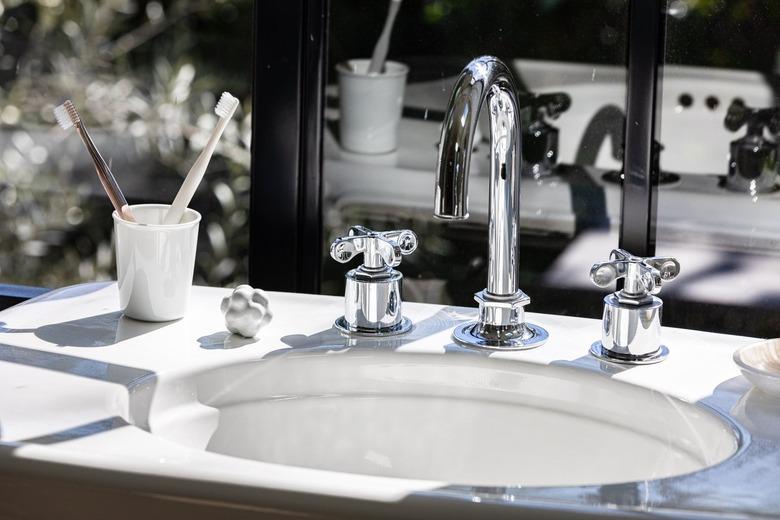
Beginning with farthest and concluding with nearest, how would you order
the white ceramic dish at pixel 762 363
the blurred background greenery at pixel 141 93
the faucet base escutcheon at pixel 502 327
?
the blurred background greenery at pixel 141 93 < the faucet base escutcheon at pixel 502 327 < the white ceramic dish at pixel 762 363

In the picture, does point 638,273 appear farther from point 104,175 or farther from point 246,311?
point 104,175

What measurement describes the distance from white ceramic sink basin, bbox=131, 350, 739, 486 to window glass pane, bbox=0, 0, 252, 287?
0.43 m

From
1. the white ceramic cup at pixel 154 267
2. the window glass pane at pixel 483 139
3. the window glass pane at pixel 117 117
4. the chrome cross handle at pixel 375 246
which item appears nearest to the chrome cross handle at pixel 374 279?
the chrome cross handle at pixel 375 246

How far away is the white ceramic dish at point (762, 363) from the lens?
95 cm

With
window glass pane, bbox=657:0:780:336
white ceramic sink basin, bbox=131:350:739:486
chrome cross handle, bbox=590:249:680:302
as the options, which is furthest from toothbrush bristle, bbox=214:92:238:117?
window glass pane, bbox=657:0:780:336

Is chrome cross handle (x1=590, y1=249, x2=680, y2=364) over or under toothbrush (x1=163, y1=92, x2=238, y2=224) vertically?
under

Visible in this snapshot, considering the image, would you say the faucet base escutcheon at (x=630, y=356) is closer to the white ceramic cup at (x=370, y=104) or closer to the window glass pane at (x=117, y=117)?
the white ceramic cup at (x=370, y=104)

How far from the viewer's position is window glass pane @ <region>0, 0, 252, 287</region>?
143 cm

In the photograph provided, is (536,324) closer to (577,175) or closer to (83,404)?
(577,175)

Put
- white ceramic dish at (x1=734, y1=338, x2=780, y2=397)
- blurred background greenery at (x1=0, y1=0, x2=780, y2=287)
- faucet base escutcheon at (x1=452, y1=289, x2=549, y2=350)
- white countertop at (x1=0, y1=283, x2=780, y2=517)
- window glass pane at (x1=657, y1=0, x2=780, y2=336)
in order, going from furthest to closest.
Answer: blurred background greenery at (x1=0, y1=0, x2=780, y2=287) < window glass pane at (x1=657, y1=0, x2=780, y2=336) < faucet base escutcheon at (x1=452, y1=289, x2=549, y2=350) < white ceramic dish at (x1=734, y1=338, x2=780, y2=397) < white countertop at (x1=0, y1=283, x2=780, y2=517)

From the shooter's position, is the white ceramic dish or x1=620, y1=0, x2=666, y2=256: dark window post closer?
the white ceramic dish

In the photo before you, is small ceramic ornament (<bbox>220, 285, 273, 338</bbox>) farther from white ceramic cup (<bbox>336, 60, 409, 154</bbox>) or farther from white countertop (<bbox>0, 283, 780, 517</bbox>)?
white ceramic cup (<bbox>336, 60, 409, 154</bbox>)

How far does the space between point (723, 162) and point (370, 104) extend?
41 centimetres

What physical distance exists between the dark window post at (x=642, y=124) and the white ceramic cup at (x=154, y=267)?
49 cm
